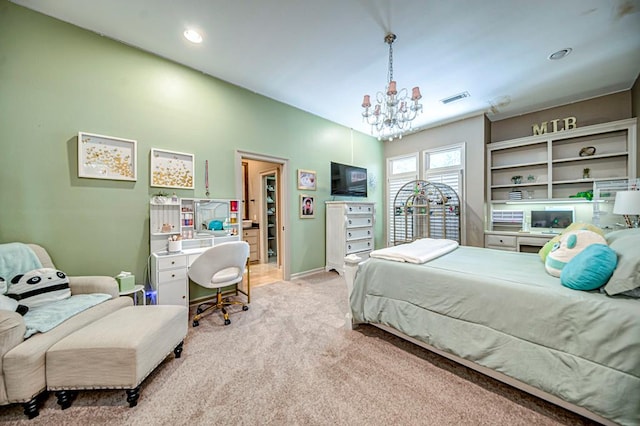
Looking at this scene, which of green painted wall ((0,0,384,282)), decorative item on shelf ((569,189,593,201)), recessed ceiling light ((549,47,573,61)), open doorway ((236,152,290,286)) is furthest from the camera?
open doorway ((236,152,290,286))

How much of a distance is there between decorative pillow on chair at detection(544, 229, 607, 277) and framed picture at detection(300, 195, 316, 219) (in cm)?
326

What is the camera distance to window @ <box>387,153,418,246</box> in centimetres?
542

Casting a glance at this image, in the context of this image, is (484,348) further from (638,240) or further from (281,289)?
(281,289)

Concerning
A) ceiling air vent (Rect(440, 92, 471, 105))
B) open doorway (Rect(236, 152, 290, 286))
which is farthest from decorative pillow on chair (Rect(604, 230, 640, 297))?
open doorway (Rect(236, 152, 290, 286))

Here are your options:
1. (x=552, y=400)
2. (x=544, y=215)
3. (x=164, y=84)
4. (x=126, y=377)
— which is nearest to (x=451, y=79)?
(x=544, y=215)

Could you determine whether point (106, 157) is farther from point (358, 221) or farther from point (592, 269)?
point (592, 269)

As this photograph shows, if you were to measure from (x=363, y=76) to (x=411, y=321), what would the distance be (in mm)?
3087

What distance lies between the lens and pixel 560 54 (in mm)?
2729

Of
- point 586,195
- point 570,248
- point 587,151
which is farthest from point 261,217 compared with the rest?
point 587,151

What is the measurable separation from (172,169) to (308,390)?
282cm

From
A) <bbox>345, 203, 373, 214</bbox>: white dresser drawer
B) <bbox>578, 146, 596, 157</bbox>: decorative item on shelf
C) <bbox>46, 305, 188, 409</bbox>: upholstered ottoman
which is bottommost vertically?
<bbox>46, 305, 188, 409</bbox>: upholstered ottoman

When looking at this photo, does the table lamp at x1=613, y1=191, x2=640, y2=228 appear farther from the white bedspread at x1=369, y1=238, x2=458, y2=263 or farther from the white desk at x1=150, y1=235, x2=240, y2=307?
the white desk at x1=150, y1=235, x2=240, y2=307

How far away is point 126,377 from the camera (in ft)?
4.71

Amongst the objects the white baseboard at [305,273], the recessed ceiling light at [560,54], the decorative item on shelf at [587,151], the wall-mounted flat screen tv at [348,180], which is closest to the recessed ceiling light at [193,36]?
the wall-mounted flat screen tv at [348,180]
